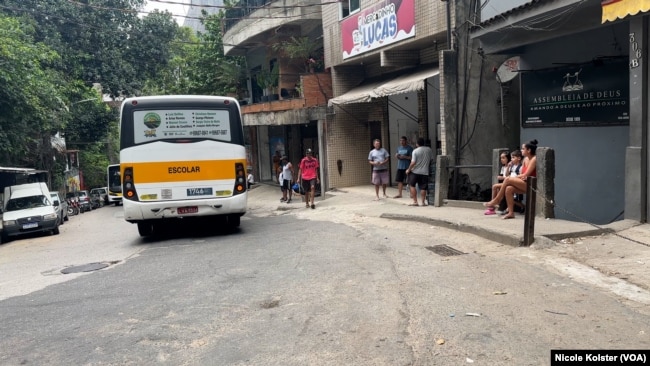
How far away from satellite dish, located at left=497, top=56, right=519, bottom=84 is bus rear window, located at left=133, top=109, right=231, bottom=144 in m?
6.55

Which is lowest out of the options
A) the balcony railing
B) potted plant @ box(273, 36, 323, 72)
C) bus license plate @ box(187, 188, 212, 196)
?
bus license plate @ box(187, 188, 212, 196)

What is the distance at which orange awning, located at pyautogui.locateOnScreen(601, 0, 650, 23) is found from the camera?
6.86 metres

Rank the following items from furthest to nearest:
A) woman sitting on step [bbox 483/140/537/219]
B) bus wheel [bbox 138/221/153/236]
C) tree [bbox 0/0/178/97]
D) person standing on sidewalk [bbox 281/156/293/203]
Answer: tree [bbox 0/0/178/97] < person standing on sidewalk [bbox 281/156/293/203] < bus wheel [bbox 138/221/153/236] < woman sitting on step [bbox 483/140/537/219]

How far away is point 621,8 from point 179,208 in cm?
839

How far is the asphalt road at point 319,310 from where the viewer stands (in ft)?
13.6

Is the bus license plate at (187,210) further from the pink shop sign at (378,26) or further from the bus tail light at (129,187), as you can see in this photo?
the pink shop sign at (378,26)

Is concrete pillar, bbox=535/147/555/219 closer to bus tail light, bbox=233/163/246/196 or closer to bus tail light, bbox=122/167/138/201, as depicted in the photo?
bus tail light, bbox=233/163/246/196

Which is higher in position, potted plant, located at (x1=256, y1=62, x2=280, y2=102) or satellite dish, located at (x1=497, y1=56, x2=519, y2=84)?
potted plant, located at (x1=256, y1=62, x2=280, y2=102)

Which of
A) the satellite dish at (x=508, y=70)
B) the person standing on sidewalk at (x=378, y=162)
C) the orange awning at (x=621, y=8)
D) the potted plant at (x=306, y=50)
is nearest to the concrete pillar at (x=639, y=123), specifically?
the orange awning at (x=621, y=8)

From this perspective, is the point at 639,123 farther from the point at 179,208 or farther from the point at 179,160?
the point at 179,208

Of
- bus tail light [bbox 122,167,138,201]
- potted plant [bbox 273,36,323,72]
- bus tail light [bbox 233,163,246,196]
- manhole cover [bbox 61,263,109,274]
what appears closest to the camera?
manhole cover [bbox 61,263,109,274]

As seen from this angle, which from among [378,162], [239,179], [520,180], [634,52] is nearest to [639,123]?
[634,52]

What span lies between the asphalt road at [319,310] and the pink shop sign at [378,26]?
7897 mm

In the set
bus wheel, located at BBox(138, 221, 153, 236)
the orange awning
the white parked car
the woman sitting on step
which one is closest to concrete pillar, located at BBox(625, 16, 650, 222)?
the orange awning
